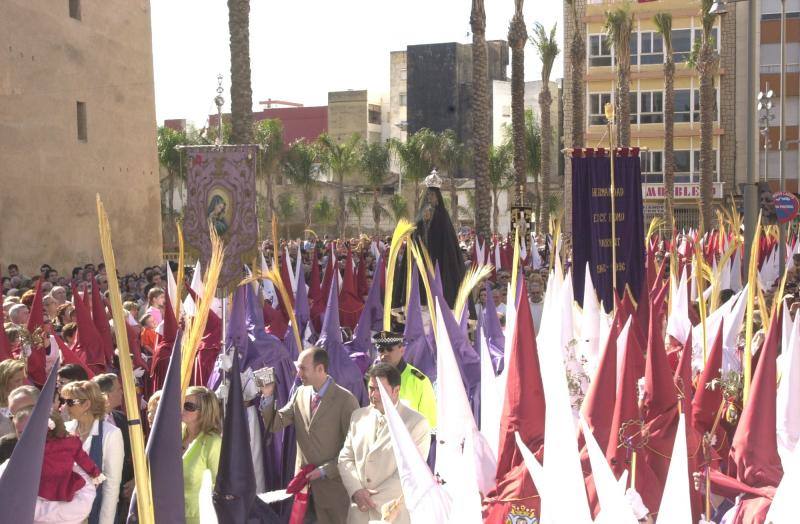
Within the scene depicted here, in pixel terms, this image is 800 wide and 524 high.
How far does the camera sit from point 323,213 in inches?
2090

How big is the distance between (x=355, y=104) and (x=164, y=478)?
63.8m

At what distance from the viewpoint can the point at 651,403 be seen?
584 centimetres

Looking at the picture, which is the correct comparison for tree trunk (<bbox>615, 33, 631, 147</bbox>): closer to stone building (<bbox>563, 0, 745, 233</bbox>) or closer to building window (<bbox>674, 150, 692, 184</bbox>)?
stone building (<bbox>563, 0, 745, 233</bbox>)

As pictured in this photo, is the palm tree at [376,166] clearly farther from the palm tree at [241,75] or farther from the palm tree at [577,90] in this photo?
the palm tree at [241,75]

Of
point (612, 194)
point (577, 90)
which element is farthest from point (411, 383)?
point (577, 90)

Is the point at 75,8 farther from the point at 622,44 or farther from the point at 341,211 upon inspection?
the point at 341,211

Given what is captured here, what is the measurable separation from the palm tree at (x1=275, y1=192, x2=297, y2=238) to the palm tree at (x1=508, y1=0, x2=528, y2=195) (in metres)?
24.4

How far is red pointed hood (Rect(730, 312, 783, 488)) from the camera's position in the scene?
5.40 meters

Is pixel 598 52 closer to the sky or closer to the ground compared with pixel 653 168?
closer to the sky

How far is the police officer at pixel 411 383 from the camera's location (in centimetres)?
728

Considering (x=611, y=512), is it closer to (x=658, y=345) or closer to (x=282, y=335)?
(x=658, y=345)

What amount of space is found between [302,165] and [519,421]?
153ft

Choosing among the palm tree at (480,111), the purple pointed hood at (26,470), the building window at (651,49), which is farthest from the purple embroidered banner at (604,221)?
the building window at (651,49)

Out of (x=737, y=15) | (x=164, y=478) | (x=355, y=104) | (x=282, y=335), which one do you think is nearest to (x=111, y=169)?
(x=282, y=335)
